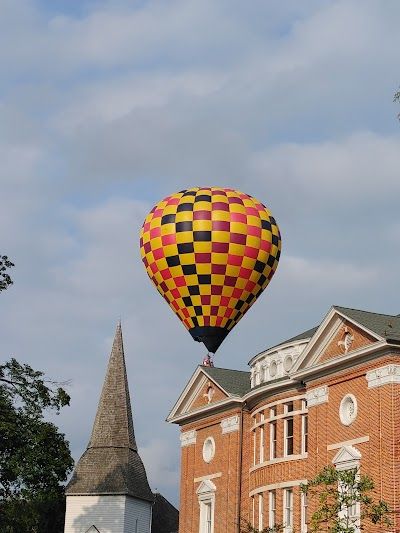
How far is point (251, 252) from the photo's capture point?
6300 cm

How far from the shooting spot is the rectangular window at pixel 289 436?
56.5 meters

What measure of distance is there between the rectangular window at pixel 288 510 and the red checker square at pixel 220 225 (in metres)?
14.3

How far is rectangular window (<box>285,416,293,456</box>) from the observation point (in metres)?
56.5

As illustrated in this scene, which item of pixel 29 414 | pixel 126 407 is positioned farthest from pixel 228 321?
pixel 126 407

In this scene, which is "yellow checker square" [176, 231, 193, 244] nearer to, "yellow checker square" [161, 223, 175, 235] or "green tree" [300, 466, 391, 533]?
"yellow checker square" [161, 223, 175, 235]

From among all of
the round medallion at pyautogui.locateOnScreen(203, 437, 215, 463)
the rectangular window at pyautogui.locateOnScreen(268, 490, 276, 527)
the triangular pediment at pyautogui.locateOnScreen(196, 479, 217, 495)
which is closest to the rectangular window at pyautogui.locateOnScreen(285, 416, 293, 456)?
the rectangular window at pyautogui.locateOnScreen(268, 490, 276, 527)

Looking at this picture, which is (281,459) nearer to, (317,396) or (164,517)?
(317,396)

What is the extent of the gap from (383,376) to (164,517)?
66.6 meters

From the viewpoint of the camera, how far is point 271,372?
58844 mm

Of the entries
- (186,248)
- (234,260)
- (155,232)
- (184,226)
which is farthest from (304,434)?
(155,232)

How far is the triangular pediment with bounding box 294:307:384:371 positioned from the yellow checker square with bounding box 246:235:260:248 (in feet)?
33.9

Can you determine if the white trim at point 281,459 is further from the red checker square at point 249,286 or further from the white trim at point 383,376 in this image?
the red checker square at point 249,286

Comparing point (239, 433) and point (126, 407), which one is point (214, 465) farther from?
point (126, 407)

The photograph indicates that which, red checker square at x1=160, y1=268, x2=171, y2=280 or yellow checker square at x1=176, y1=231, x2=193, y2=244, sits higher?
yellow checker square at x1=176, y1=231, x2=193, y2=244
